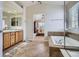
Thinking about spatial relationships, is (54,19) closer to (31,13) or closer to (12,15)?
(31,13)

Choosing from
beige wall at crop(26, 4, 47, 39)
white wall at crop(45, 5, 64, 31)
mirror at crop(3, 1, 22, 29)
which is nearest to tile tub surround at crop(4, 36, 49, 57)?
mirror at crop(3, 1, 22, 29)

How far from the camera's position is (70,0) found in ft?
14.1

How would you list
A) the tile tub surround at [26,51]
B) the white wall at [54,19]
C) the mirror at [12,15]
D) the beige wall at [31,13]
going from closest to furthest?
1. the tile tub surround at [26,51]
2. the mirror at [12,15]
3. the white wall at [54,19]
4. the beige wall at [31,13]

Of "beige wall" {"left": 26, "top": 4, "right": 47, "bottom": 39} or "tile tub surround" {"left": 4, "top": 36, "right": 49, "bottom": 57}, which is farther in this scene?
"beige wall" {"left": 26, "top": 4, "right": 47, "bottom": 39}

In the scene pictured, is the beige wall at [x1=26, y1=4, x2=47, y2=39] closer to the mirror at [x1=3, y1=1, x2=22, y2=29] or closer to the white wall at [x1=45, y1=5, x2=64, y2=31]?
the mirror at [x1=3, y1=1, x2=22, y2=29]

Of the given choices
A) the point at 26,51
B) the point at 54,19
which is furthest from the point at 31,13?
the point at 26,51

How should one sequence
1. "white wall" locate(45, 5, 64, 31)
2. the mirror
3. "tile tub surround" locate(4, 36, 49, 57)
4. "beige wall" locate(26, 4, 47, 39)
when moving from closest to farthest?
"tile tub surround" locate(4, 36, 49, 57) → the mirror → "white wall" locate(45, 5, 64, 31) → "beige wall" locate(26, 4, 47, 39)

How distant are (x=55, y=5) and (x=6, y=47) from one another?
3.51 metres

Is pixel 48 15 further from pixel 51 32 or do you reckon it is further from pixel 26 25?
pixel 26 25

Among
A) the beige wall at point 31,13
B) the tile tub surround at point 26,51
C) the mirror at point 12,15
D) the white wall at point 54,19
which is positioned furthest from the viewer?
the beige wall at point 31,13

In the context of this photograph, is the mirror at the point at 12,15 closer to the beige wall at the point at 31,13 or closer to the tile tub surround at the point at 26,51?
the beige wall at the point at 31,13

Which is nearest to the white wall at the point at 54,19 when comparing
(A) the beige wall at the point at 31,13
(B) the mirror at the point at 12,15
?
(A) the beige wall at the point at 31,13

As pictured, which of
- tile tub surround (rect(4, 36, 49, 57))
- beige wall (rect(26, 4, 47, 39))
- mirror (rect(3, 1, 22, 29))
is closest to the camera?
tile tub surround (rect(4, 36, 49, 57))

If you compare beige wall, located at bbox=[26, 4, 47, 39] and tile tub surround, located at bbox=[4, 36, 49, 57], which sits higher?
beige wall, located at bbox=[26, 4, 47, 39]
